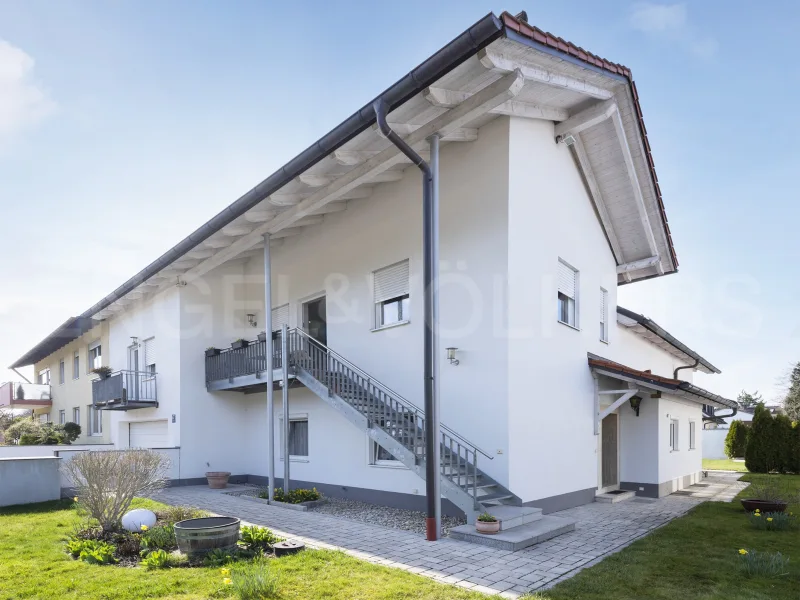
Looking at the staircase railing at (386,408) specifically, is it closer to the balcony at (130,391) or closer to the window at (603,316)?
the window at (603,316)

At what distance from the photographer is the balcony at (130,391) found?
1575 cm

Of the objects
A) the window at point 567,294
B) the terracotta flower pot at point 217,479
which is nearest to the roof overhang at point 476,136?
the window at point 567,294

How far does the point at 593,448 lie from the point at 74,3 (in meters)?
11.4

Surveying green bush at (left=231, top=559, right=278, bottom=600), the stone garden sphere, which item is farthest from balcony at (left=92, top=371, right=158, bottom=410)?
green bush at (left=231, top=559, right=278, bottom=600)

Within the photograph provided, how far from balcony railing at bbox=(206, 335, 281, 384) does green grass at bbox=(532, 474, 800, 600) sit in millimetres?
7686

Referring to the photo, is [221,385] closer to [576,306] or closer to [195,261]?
[195,261]

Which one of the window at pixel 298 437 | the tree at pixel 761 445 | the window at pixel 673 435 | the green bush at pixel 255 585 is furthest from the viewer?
the tree at pixel 761 445

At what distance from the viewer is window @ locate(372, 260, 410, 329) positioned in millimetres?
10938

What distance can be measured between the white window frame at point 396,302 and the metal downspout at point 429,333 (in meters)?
2.91

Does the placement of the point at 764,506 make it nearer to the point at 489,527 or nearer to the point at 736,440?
the point at 489,527

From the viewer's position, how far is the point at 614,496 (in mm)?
11523

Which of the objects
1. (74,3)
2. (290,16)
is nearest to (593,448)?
(290,16)

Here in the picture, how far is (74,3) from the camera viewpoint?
25.3ft

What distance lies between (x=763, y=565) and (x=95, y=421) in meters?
23.4
